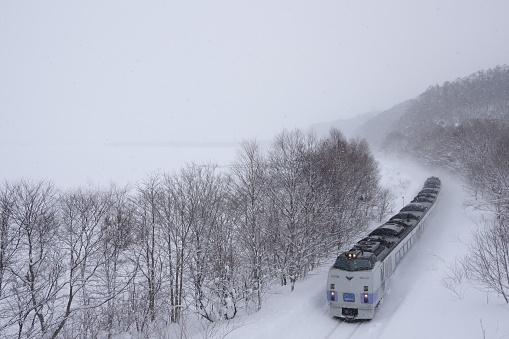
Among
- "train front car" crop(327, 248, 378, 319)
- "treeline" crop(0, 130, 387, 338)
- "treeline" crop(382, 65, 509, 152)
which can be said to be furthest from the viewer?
"treeline" crop(382, 65, 509, 152)

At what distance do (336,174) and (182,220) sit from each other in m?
13.9

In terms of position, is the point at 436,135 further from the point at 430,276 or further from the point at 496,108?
the point at 430,276

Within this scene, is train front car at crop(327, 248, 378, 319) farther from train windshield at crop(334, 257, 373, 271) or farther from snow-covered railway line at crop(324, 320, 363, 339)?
snow-covered railway line at crop(324, 320, 363, 339)

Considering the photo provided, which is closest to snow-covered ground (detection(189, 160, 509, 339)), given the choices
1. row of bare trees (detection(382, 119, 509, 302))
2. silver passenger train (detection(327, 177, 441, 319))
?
silver passenger train (detection(327, 177, 441, 319))

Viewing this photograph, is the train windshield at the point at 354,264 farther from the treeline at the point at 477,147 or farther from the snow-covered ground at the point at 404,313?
the treeline at the point at 477,147

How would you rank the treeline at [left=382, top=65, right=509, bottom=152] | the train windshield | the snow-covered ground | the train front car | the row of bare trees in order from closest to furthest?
1. the snow-covered ground
2. the row of bare trees
3. the train front car
4. the train windshield
5. the treeline at [left=382, top=65, right=509, bottom=152]

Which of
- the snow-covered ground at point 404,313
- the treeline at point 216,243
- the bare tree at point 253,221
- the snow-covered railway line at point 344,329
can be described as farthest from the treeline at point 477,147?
the bare tree at point 253,221

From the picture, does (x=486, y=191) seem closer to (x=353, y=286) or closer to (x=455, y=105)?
(x=353, y=286)

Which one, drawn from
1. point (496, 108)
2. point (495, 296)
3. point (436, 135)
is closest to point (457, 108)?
point (496, 108)

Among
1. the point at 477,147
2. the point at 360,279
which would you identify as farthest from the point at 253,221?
the point at 477,147

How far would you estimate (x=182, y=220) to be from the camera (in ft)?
73.1

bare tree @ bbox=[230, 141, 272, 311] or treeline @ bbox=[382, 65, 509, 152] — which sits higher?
treeline @ bbox=[382, 65, 509, 152]

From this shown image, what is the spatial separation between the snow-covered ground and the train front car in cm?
75

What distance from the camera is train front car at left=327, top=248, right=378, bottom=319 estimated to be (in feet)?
52.7
